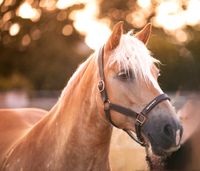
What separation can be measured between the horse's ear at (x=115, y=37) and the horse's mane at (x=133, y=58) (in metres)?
0.04

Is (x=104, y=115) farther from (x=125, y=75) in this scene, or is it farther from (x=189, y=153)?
(x=189, y=153)

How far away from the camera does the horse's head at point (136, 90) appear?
3.36 meters

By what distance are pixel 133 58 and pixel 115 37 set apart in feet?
0.73

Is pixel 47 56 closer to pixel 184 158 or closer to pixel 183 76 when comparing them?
pixel 183 76

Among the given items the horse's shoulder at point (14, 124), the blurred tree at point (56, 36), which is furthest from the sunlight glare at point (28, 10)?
the horse's shoulder at point (14, 124)

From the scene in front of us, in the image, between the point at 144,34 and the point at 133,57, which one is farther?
the point at 144,34

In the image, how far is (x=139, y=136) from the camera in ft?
11.6

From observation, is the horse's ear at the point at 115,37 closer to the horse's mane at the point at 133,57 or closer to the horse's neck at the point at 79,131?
the horse's mane at the point at 133,57

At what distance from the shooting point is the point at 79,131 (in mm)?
3787

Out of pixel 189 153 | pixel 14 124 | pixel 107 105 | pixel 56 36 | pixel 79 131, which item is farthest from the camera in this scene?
pixel 56 36

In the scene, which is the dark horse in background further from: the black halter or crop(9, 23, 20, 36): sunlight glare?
crop(9, 23, 20, 36): sunlight glare

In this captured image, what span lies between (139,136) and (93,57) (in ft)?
2.42

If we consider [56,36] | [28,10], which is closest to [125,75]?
[28,10]

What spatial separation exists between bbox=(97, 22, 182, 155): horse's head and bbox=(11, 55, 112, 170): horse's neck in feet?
0.46
